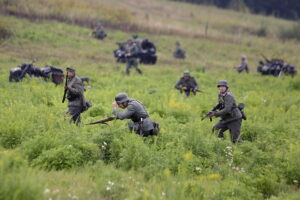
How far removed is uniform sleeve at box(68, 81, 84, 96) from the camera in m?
9.45

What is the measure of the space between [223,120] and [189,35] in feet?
96.1

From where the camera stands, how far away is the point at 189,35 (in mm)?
37938

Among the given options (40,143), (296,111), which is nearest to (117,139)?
(40,143)

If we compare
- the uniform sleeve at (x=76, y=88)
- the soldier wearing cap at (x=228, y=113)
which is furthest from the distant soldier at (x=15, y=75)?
the soldier wearing cap at (x=228, y=113)

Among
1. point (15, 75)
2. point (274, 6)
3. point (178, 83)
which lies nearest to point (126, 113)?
point (178, 83)

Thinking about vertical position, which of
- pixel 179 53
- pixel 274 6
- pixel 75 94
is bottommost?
pixel 179 53

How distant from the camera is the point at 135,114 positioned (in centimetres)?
835

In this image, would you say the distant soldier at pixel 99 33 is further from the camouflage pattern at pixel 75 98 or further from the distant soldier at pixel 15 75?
the camouflage pattern at pixel 75 98

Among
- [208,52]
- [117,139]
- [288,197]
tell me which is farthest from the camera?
[208,52]

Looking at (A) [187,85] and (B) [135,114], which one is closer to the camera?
(B) [135,114]

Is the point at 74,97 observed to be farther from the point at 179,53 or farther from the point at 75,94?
the point at 179,53

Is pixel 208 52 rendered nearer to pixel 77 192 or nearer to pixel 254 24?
pixel 254 24

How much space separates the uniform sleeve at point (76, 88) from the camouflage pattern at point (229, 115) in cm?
333

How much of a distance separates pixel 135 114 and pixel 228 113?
7.77 ft
